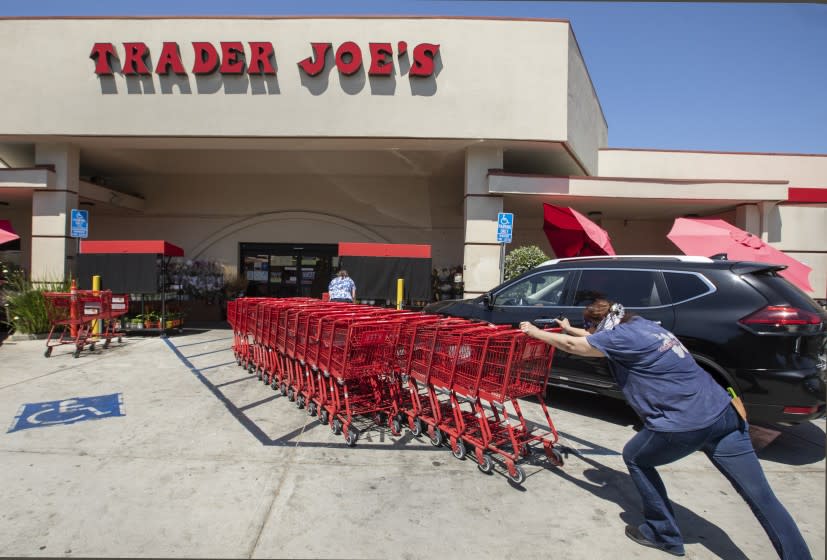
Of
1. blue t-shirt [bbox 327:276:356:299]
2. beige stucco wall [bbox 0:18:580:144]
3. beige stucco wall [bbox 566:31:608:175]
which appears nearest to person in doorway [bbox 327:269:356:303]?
blue t-shirt [bbox 327:276:356:299]

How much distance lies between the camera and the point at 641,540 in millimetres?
3227

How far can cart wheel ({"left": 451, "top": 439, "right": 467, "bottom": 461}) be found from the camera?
14.9 feet

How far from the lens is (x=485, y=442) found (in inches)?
172

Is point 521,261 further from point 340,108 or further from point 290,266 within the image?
point 290,266

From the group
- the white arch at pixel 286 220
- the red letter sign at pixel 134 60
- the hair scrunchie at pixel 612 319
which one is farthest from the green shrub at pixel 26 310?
the hair scrunchie at pixel 612 319

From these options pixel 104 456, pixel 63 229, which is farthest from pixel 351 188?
pixel 104 456

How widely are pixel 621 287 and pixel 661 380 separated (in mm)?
3056

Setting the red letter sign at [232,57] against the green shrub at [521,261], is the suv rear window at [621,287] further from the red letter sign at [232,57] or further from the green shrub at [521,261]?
the red letter sign at [232,57]

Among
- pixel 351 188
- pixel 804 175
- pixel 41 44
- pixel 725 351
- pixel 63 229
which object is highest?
pixel 41 44

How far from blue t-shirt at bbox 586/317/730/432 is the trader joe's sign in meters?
10.1

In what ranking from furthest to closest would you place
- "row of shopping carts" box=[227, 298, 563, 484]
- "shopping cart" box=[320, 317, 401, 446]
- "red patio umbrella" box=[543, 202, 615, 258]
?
"red patio umbrella" box=[543, 202, 615, 258] < "shopping cart" box=[320, 317, 401, 446] < "row of shopping carts" box=[227, 298, 563, 484]

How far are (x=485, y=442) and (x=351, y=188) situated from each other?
1394 cm

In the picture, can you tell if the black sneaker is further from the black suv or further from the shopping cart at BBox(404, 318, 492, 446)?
the black suv

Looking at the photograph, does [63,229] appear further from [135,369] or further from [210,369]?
[210,369]
